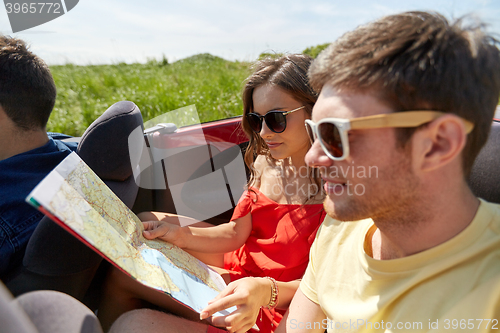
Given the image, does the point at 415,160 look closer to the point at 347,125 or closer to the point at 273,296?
the point at 347,125

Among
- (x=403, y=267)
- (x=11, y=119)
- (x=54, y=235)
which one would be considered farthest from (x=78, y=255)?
(x=403, y=267)

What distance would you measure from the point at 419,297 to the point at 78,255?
49.5 inches

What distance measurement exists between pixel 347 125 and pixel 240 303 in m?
0.77

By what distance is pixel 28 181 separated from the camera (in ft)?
5.00

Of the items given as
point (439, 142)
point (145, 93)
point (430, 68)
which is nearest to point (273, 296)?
point (439, 142)

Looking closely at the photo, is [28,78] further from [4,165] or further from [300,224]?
[300,224]

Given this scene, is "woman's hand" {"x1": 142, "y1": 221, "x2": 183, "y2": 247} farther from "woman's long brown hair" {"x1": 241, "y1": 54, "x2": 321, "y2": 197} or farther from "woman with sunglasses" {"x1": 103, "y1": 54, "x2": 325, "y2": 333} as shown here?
"woman's long brown hair" {"x1": 241, "y1": 54, "x2": 321, "y2": 197}

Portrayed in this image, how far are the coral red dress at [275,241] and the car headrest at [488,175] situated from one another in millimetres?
656

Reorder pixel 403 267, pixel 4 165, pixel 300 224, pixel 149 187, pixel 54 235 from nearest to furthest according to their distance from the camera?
1. pixel 403 267
2. pixel 54 235
3. pixel 4 165
4. pixel 300 224
5. pixel 149 187

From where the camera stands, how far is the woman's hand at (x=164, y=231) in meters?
1.40

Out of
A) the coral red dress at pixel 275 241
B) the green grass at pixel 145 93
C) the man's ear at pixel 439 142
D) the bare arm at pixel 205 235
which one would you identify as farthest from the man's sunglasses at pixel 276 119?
the green grass at pixel 145 93

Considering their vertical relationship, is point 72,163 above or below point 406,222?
above

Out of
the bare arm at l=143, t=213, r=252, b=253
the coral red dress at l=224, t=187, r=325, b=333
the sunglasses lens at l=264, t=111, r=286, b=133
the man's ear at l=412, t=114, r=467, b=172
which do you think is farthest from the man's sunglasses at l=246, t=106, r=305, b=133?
the man's ear at l=412, t=114, r=467, b=172

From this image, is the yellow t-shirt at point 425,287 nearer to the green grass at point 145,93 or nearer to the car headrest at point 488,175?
the car headrest at point 488,175
